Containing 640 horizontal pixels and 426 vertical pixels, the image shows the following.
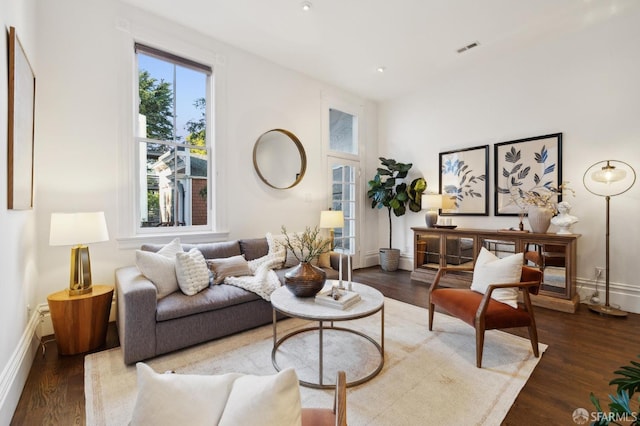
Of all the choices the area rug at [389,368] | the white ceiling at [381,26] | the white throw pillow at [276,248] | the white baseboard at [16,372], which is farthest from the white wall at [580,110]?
the white baseboard at [16,372]

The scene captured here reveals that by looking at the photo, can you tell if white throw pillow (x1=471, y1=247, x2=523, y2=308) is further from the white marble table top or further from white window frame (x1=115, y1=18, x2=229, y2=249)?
white window frame (x1=115, y1=18, x2=229, y2=249)

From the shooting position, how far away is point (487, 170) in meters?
4.49

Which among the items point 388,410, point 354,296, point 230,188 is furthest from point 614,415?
point 230,188

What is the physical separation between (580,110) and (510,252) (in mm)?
1991

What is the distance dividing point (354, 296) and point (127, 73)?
3240 millimetres

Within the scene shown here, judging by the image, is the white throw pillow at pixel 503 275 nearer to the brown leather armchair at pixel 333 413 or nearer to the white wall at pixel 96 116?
the brown leather armchair at pixel 333 413

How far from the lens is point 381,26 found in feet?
11.5

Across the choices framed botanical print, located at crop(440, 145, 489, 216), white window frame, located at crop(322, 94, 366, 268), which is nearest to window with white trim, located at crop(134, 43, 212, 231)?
white window frame, located at crop(322, 94, 366, 268)

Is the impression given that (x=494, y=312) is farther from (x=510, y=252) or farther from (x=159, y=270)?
(x=159, y=270)

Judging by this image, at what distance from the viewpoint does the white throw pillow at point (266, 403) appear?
0.68m

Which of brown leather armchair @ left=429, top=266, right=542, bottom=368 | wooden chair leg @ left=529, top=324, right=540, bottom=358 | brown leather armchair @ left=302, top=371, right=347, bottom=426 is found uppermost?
brown leather armchair @ left=302, top=371, right=347, bottom=426

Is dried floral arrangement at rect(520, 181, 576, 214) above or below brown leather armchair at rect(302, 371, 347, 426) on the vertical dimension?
above

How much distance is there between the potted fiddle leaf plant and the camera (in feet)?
16.8

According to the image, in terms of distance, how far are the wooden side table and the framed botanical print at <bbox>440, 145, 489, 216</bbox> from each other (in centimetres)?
457
